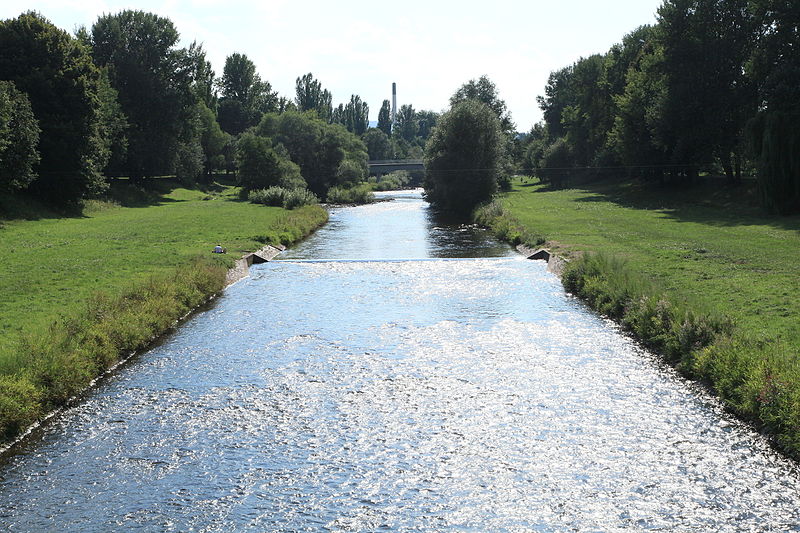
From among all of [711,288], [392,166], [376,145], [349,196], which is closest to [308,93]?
[376,145]

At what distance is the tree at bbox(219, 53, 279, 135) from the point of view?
144500 millimetres

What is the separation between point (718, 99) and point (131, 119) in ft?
203

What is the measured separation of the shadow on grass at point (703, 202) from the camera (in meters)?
48.7

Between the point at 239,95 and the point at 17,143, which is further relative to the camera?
the point at 239,95

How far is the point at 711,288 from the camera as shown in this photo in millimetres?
24766

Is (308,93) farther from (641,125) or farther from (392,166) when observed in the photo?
(641,125)

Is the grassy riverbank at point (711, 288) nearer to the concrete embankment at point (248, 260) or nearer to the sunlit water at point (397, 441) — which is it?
the sunlit water at point (397, 441)

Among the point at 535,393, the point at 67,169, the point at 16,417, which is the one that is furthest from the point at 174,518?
the point at 67,169

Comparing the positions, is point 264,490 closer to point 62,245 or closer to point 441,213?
point 62,245

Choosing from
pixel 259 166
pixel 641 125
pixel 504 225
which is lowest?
pixel 504 225

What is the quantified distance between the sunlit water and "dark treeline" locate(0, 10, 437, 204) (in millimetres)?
32965

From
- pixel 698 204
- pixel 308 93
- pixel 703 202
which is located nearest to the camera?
pixel 698 204

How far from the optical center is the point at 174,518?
11.3 m

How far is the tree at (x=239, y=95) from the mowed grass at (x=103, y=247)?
247 ft
